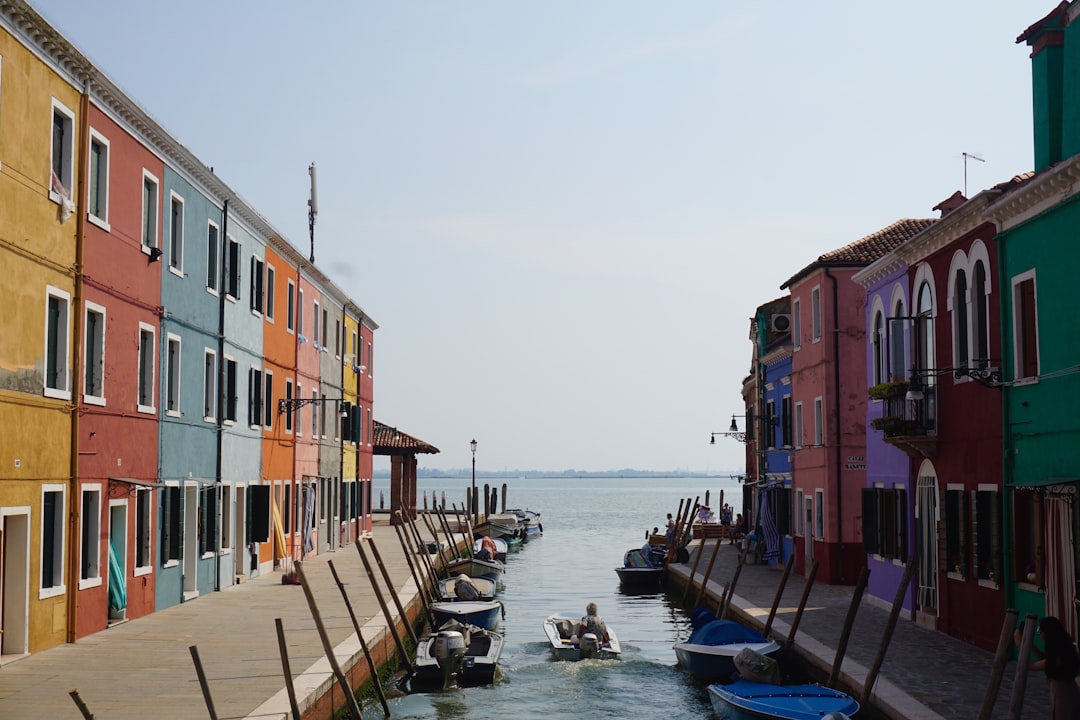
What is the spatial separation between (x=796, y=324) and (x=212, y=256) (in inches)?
591

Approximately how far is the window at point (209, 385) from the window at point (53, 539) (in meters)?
7.62

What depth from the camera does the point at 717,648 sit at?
20.1m

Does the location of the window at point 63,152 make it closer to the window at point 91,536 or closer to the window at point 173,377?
the window at point 91,536

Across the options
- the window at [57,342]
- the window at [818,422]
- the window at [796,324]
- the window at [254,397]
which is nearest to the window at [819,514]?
the window at [818,422]

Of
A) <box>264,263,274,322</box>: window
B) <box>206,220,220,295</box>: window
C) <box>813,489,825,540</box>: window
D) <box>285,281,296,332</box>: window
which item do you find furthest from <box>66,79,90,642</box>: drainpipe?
<box>813,489,825,540</box>: window

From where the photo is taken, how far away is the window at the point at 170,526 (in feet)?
72.9

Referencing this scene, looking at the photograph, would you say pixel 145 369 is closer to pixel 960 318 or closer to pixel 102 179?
pixel 102 179

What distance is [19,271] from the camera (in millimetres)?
16219

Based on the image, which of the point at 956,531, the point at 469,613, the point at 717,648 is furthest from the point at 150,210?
the point at 956,531

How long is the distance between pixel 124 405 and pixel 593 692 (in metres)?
8.85

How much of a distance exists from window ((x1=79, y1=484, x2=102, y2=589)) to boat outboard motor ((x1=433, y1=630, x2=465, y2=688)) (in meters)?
5.25

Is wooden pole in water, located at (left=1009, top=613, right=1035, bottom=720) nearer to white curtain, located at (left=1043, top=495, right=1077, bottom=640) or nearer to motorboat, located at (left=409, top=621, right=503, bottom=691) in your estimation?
white curtain, located at (left=1043, top=495, right=1077, bottom=640)

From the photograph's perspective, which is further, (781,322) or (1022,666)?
(781,322)

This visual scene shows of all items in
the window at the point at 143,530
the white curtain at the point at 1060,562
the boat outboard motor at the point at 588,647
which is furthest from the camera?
the boat outboard motor at the point at 588,647
